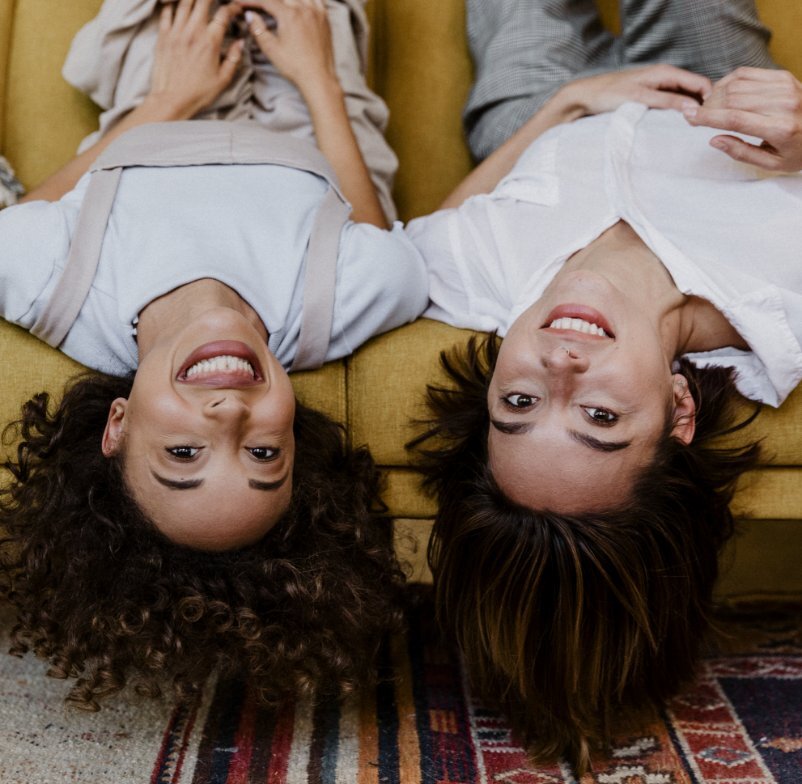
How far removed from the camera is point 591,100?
158cm

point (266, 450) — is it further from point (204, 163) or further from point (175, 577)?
point (204, 163)

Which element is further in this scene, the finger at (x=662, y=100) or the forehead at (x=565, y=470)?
the finger at (x=662, y=100)

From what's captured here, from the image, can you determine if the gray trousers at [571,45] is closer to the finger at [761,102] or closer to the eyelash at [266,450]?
the finger at [761,102]

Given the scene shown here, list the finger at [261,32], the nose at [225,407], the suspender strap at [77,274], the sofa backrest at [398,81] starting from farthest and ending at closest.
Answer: the sofa backrest at [398,81] → the finger at [261,32] → the suspender strap at [77,274] → the nose at [225,407]

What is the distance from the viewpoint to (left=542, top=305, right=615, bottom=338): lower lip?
46.4 inches

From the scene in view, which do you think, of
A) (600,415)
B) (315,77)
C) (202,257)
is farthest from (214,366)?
(315,77)

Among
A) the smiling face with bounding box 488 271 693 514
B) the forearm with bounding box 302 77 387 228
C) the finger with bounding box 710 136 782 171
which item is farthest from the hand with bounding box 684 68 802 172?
the forearm with bounding box 302 77 387 228

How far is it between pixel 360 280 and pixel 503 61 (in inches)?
25.3

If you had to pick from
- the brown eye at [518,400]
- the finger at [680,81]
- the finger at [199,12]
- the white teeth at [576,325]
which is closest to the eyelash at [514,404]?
the brown eye at [518,400]

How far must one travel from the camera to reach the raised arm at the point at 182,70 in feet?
5.18

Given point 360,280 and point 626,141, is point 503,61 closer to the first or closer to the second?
point 626,141

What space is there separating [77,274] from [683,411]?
0.89m

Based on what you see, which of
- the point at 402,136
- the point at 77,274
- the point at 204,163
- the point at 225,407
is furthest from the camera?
the point at 402,136

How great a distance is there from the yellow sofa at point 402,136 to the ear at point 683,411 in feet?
1.02
